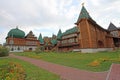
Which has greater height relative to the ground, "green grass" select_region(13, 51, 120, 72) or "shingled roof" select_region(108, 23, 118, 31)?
"shingled roof" select_region(108, 23, 118, 31)

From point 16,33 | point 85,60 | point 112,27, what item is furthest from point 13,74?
point 112,27

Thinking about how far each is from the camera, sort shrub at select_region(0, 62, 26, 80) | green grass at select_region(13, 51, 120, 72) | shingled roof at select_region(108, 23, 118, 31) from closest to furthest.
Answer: shrub at select_region(0, 62, 26, 80) → green grass at select_region(13, 51, 120, 72) → shingled roof at select_region(108, 23, 118, 31)

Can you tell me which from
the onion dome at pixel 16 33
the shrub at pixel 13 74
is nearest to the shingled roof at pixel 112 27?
the onion dome at pixel 16 33

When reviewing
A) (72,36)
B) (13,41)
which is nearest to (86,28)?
(72,36)

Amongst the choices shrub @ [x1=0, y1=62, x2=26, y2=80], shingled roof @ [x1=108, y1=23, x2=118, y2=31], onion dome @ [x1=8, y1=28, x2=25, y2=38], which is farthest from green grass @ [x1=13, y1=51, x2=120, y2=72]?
onion dome @ [x1=8, y1=28, x2=25, y2=38]

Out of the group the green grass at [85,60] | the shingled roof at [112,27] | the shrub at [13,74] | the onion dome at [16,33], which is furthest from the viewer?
the onion dome at [16,33]

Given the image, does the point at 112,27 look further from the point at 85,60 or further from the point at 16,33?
the point at 85,60

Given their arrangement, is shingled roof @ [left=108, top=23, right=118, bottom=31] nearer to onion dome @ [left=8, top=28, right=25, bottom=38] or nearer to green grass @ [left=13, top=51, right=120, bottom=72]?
onion dome @ [left=8, top=28, right=25, bottom=38]

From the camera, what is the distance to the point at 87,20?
140 ft

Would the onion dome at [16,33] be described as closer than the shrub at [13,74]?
No

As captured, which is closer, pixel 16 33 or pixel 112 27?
pixel 112 27

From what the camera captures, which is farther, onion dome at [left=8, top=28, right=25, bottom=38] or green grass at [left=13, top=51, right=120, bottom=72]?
onion dome at [left=8, top=28, right=25, bottom=38]

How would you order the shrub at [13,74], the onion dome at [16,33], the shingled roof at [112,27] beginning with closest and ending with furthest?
the shrub at [13,74] < the shingled roof at [112,27] < the onion dome at [16,33]

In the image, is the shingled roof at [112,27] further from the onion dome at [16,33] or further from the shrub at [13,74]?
the shrub at [13,74]
